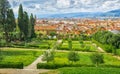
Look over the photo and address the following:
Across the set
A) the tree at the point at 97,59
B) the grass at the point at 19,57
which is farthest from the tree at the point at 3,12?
the tree at the point at 97,59

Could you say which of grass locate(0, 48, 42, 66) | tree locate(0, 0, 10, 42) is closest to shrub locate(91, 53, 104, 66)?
grass locate(0, 48, 42, 66)

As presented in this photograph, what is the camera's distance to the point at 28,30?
93.8 m

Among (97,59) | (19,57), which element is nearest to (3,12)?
(19,57)

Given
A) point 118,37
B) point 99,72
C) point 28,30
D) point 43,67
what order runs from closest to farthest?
point 99,72 < point 43,67 < point 118,37 < point 28,30

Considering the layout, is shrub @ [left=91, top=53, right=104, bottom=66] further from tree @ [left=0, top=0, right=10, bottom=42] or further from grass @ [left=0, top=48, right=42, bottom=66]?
tree @ [left=0, top=0, right=10, bottom=42]

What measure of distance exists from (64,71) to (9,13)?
4562cm

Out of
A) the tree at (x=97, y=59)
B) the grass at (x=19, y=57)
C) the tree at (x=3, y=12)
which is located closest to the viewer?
the tree at (x=97, y=59)

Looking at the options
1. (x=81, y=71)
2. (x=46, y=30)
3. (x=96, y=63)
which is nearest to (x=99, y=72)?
(x=81, y=71)

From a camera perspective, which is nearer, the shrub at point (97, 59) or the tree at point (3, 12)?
the shrub at point (97, 59)

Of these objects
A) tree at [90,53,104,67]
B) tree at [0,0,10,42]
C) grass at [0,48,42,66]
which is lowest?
grass at [0,48,42,66]

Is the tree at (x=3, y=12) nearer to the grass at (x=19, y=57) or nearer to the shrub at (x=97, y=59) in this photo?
the grass at (x=19, y=57)


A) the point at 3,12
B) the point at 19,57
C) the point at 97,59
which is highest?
the point at 3,12

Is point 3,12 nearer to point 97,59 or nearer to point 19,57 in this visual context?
point 19,57

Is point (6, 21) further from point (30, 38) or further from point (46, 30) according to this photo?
point (46, 30)
